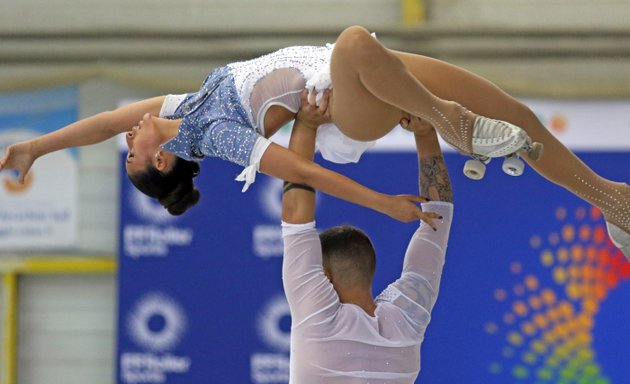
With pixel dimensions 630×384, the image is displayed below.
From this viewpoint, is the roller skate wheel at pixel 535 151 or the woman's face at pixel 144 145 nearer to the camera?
the roller skate wheel at pixel 535 151

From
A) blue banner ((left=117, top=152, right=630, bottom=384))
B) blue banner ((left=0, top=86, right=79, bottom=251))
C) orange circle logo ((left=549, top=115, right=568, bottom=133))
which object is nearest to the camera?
blue banner ((left=117, top=152, right=630, bottom=384))

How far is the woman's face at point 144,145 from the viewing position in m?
3.48

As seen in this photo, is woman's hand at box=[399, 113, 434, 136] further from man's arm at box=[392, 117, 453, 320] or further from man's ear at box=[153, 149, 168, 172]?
man's ear at box=[153, 149, 168, 172]

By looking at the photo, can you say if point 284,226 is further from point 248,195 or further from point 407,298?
point 248,195

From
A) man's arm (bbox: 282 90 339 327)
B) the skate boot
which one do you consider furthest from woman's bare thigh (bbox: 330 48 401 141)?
the skate boot

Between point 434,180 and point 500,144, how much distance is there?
17.1 inches

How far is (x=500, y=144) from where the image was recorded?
124 inches

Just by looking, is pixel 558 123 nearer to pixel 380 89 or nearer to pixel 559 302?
pixel 559 302

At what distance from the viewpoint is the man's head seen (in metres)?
3.32

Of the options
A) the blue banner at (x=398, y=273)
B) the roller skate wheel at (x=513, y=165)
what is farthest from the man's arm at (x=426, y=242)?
the blue banner at (x=398, y=273)

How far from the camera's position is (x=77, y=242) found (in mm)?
6547

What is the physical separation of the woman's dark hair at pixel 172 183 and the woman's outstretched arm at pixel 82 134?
0.24 m

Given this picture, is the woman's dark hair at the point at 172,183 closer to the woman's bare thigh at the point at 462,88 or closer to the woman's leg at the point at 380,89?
the woman's leg at the point at 380,89

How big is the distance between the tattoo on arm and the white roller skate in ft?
0.94
